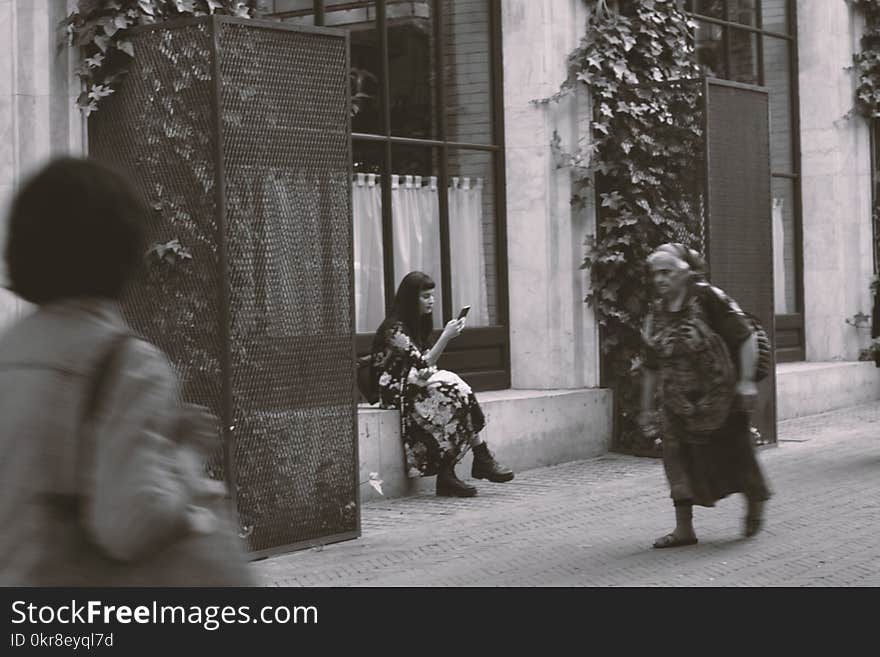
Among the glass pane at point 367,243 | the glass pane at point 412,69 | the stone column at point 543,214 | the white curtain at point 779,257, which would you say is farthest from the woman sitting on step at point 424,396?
the white curtain at point 779,257

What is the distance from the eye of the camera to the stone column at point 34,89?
8.38 meters

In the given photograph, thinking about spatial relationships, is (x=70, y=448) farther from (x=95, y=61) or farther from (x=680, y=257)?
(x=95, y=61)

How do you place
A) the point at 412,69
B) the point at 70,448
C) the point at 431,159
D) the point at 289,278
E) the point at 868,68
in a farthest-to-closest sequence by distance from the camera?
the point at 868,68 < the point at 431,159 < the point at 412,69 < the point at 289,278 < the point at 70,448

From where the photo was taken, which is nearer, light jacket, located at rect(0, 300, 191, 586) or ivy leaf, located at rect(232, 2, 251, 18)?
light jacket, located at rect(0, 300, 191, 586)

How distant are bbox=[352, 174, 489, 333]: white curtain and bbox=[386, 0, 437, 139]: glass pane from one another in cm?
44

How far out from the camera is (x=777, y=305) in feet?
53.9

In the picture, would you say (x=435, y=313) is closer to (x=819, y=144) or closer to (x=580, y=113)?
(x=580, y=113)

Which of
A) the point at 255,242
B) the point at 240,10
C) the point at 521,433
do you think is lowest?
the point at 521,433

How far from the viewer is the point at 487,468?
33.9ft

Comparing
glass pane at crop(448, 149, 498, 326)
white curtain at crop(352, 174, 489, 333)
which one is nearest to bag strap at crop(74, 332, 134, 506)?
white curtain at crop(352, 174, 489, 333)

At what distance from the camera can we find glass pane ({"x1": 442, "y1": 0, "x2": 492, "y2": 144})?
12.2 meters

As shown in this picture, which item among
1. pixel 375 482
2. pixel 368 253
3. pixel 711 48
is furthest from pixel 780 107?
pixel 375 482

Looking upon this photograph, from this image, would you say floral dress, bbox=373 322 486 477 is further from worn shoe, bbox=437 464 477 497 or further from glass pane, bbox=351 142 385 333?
glass pane, bbox=351 142 385 333

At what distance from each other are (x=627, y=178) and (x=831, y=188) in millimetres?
5169
